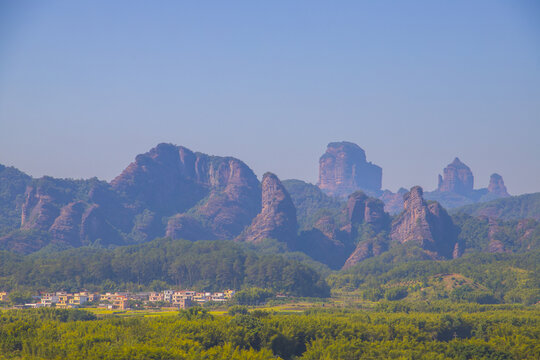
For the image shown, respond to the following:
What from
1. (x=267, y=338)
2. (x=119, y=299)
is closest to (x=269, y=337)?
(x=267, y=338)

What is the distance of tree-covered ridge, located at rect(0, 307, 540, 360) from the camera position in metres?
93.7

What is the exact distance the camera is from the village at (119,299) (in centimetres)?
17662

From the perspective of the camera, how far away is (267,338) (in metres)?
109

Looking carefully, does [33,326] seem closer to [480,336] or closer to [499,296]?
[480,336]

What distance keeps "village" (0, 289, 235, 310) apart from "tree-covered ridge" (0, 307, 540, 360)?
44059 millimetres

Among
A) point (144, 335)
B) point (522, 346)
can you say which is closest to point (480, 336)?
point (522, 346)

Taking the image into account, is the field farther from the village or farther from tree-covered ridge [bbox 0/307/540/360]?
the village

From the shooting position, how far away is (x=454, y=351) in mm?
107625

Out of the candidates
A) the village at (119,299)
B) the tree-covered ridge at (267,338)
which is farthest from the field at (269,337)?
the village at (119,299)

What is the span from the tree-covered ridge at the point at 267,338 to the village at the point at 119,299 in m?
44.1

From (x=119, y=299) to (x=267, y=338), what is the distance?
82129 millimetres

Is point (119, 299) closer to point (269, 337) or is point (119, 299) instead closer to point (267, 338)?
point (269, 337)

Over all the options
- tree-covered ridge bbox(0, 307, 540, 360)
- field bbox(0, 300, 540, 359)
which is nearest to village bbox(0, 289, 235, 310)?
field bbox(0, 300, 540, 359)

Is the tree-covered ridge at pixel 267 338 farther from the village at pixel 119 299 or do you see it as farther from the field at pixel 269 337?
the village at pixel 119 299
